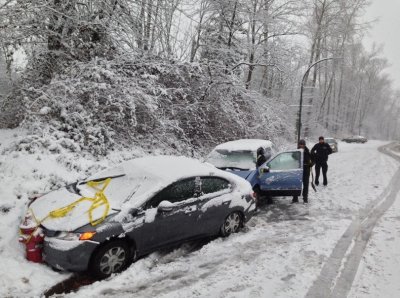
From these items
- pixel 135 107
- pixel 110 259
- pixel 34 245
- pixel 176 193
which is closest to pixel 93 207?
pixel 110 259

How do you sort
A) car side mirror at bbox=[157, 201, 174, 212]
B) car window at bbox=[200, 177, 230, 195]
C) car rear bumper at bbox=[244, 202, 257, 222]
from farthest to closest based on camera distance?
car rear bumper at bbox=[244, 202, 257, 222], car window at bbox=[200, 177, 230, 195], car side mirror at bbox=[157, 201, 174, 212]

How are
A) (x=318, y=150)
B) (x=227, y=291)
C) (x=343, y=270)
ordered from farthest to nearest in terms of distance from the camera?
(x=318, y=150), (x=343, y=270), (x=227, y=291)

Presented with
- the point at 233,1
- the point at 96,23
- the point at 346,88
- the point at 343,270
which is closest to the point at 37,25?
the point at 96,23

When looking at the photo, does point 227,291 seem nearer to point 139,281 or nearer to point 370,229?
point 139,281

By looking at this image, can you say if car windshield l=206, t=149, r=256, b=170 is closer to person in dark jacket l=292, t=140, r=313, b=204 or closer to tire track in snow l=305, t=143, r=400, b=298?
person in dark jacket l=292, t=140, r=313, b=204

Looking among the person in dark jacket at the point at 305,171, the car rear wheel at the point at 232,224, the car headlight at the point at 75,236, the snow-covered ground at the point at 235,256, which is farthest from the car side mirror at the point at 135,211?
the person in dark jacket at the point at 305,171

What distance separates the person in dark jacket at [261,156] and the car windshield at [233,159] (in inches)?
5.3

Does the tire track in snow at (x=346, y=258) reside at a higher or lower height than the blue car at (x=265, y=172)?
lower

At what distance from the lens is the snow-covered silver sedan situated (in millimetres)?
5223

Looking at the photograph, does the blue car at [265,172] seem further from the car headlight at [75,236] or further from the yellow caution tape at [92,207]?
the car headlight at [75,236]

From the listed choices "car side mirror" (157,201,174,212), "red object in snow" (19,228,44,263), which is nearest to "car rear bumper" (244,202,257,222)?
"car side mirror" (157,201,174,212)

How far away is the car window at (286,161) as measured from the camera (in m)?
10.0

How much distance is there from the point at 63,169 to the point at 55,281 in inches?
188

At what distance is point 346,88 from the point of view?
61719mm
